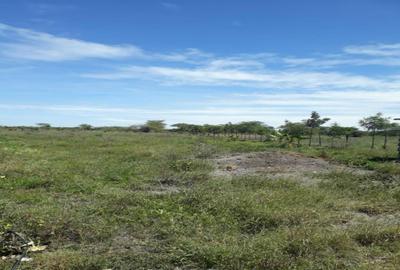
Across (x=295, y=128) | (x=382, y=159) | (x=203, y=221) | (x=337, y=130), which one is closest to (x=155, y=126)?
(x=295, y=128)

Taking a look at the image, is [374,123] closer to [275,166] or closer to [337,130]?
[337,130]

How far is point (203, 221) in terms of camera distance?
814 cm

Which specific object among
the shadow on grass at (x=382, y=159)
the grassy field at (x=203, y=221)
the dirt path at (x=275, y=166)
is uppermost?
the shadow on grass at (x=382, y=159)

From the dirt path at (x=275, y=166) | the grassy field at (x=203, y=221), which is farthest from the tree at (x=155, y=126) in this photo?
the grassy field at (x=203, y=221)

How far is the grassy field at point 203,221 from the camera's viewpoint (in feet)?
20.2

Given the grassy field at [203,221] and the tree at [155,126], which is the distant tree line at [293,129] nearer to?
the tree at [155,126]

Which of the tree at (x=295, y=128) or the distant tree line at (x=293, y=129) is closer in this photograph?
the distant tree line at (x=293, y=129)

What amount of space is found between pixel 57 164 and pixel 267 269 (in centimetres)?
1259

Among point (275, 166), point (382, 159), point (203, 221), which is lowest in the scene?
point (203, 221)

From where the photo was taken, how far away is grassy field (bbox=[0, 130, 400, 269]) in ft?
20.2

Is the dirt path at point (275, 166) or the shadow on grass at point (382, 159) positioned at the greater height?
the shadow on grass at point (382, 159)

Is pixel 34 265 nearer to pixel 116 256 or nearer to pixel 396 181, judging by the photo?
pixel 116 256

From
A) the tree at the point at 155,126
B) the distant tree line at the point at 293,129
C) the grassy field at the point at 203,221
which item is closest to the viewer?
the grassy field at the point at 203,221

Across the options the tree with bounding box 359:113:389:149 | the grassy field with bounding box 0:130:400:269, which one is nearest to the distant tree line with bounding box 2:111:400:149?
the tree with bounding box 359:113:389:149
